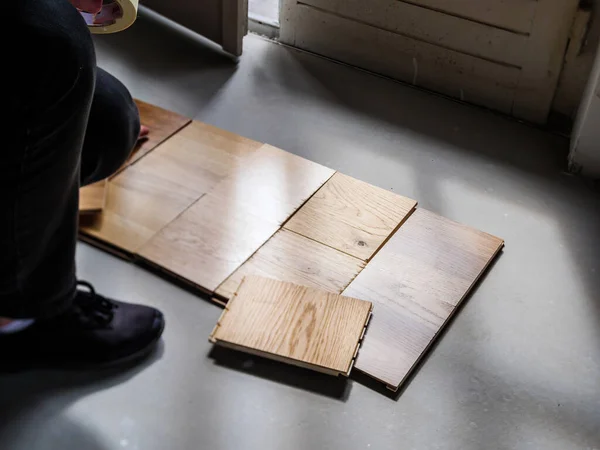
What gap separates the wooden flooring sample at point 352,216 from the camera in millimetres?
1515

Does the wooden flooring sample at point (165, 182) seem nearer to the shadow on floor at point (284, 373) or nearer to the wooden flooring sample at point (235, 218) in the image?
the wooden flooring sample at point (235, 218)

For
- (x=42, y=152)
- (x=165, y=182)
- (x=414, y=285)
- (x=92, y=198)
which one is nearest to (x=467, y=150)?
(x=414, y=285)

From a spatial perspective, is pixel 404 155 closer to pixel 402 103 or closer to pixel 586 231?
pixel 402 103

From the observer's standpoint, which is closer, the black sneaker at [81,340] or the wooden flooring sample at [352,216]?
the black sneaker at [81,340]

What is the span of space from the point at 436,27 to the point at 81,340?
1223 millimetres

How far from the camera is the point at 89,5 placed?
0.99 m

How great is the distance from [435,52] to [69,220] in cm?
125

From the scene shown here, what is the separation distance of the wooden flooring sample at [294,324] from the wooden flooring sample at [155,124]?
0.49 meters

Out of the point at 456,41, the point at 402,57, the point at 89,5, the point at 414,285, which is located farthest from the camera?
the point at 402,57

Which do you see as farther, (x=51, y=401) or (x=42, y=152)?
(x=51, y=401)

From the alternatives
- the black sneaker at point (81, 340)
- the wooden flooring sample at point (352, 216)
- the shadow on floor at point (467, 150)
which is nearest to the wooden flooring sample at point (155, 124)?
the shadow on floor at point (467, 150)

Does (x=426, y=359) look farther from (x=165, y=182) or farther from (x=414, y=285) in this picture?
(x=165, y=182)

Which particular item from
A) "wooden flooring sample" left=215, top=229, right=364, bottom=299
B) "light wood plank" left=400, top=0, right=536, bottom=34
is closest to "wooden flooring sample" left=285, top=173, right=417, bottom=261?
"wooden flooring sample" left=215, top=229, right=364, bottom=299

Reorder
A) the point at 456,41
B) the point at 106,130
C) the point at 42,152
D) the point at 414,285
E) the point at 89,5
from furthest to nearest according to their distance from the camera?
the point at 456,41
the point at 414,285
the point at 106,130
the point at 89,5
the point at 42,152
